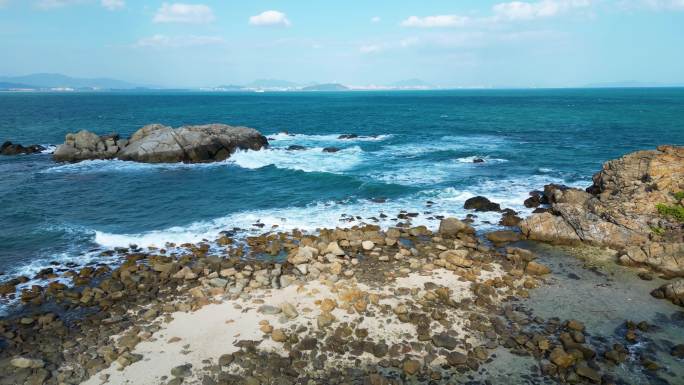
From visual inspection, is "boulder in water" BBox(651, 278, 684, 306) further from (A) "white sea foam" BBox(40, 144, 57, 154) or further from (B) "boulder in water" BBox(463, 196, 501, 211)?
(A) "white sea foam" BBox(40, 144, 57, 154)

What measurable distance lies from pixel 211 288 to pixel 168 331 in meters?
3.35

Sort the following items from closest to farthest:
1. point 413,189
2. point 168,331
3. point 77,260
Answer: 1. point 168,331
2. point 77,260
3. point 413,189

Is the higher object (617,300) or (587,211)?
(587,211)

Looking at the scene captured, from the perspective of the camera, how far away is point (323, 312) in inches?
658

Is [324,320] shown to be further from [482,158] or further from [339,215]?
[482,158]

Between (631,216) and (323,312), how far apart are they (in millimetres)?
18948

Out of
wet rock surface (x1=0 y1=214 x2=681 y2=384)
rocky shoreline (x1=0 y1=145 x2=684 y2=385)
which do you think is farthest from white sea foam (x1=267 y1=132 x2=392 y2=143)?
wet rock surface (x1=0 y1=214 x2=681 y2=384)

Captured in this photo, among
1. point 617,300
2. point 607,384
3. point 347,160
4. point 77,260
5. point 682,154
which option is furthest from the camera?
point 347,160

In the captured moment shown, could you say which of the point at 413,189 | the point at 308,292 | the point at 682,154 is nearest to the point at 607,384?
the point at 308,292

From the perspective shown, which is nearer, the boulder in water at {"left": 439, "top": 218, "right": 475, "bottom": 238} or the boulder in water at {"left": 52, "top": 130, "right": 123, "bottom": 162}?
the boulder in water at {"left": 439, "top": 218, "right": 475, "bottom": 238}

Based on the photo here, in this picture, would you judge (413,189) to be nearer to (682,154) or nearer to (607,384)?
(682,154)

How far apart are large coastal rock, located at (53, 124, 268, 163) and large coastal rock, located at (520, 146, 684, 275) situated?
3750 centimetres

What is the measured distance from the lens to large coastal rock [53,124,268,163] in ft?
161

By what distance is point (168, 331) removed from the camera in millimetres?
15914
